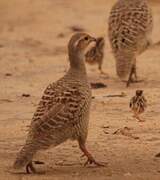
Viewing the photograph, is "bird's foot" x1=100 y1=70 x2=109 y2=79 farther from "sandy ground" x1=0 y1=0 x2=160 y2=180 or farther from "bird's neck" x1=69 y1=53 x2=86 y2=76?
"bird's neck" x1=69 y1=53 x2=86 y2=76

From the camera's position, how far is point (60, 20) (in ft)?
66.9

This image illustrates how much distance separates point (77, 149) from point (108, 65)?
618 cm

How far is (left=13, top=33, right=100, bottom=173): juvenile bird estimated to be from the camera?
845 centimetres

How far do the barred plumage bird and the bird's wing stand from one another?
4880 millimetres

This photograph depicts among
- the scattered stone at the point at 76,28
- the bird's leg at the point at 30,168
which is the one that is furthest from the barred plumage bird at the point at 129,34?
the bird's leg at the point at 30,168

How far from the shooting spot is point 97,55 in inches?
592

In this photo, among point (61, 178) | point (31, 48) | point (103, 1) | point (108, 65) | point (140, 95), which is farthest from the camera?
Answer: point (103, 1)

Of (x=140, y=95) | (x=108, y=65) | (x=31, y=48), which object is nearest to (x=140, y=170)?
(x=140, y=95)

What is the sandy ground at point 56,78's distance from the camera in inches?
354

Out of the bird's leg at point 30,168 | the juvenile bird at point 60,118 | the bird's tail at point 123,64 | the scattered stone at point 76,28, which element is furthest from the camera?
the scattered stone at point 76,28

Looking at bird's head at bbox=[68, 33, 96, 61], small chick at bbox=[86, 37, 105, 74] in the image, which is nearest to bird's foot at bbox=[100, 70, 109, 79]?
small chick at bbox=[86, 37, 105, 74]

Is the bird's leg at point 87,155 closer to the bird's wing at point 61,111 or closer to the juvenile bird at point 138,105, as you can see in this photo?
the bird's wing at point 61,111

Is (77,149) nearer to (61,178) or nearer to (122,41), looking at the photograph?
(61,178)

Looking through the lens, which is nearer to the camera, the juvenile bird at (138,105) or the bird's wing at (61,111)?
the bird's wing at (61,111)
